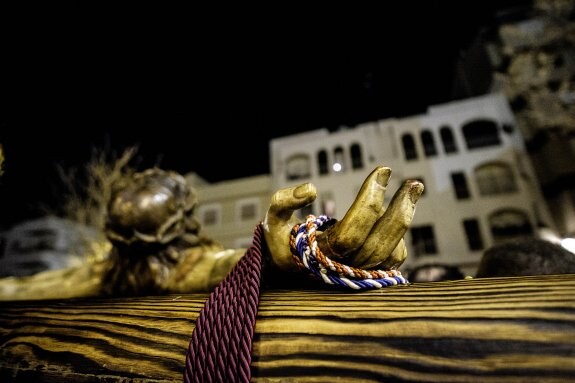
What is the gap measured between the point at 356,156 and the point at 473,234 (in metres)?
6.98

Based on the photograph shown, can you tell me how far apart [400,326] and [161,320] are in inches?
24.5

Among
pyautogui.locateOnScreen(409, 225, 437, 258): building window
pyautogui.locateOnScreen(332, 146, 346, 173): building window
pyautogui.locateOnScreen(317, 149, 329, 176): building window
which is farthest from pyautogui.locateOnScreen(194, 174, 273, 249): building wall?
pyautogui.locateOnScreen(409, 225, 437, 258): building window

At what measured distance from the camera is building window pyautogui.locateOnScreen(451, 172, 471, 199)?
14516mm

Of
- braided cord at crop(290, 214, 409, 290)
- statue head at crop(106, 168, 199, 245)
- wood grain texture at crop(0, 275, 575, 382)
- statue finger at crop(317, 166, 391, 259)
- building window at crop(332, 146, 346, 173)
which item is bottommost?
wood grain texture at crop(0, 275, 575, 382)

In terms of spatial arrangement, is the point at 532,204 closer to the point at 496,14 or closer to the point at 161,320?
the point at 496,14

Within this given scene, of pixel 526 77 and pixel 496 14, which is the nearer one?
pixel 526 77

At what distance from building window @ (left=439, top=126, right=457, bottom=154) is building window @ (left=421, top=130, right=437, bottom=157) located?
0.50 m

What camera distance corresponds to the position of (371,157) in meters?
15.8

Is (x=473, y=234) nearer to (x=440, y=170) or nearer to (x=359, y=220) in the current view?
(x=440, y=170)

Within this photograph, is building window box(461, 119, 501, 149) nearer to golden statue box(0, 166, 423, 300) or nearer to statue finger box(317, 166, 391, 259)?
golden statue box(0, 166, 423, 300)

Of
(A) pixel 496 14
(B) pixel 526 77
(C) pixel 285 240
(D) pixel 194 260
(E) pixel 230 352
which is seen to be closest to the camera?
(E) pixel 230 352

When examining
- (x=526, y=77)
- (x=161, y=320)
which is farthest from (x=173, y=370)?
(x=526, y=77)

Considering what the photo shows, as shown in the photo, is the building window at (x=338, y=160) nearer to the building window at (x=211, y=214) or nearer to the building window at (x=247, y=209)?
the building window at (x=247, y=209)

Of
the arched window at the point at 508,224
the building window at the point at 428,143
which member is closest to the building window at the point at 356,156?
the building window at the point at 428,143
